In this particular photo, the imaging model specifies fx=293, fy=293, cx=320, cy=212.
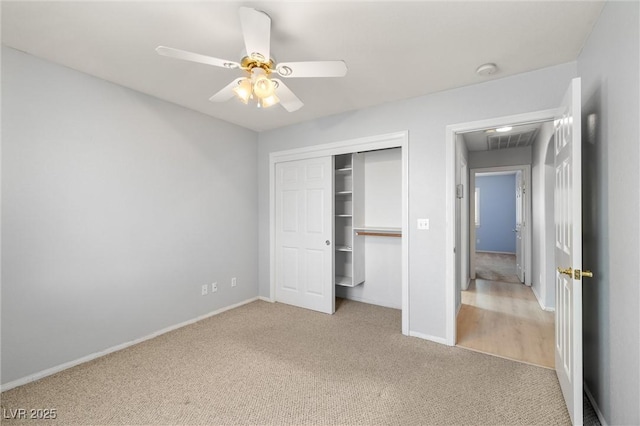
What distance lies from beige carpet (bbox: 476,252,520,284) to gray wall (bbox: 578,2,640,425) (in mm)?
3766

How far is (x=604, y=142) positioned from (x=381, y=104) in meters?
1.91

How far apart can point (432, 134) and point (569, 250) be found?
5.00ft

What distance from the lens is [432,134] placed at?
285cm

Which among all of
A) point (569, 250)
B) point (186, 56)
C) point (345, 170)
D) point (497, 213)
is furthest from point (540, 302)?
point (497, 213)

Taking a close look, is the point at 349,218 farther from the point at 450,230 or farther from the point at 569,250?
the point at 569,250

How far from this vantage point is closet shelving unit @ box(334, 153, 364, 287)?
3927 millimetres

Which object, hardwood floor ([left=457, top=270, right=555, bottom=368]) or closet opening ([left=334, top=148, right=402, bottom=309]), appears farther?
closet opening ([left=334, top=148, right=402, bottom=309])

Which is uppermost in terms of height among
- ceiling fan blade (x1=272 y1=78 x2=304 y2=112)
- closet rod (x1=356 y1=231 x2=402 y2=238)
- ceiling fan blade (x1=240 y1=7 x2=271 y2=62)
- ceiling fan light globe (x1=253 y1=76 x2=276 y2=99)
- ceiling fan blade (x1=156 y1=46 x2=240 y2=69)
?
ceiling fan blade (x1=240 y1=7 x2=271 y2=62)

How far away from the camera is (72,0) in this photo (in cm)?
164

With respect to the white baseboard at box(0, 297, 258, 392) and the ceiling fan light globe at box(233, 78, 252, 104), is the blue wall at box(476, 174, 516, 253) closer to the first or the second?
the white baseboard at box(0, 297, 258, 392)

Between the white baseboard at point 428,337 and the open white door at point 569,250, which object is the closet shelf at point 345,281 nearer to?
the white baseboard at point 428,337

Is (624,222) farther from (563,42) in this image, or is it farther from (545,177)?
(545,177)

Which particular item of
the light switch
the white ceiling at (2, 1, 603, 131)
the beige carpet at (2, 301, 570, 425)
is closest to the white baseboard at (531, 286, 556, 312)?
the beige carpet at (2, 301, 570, 425)

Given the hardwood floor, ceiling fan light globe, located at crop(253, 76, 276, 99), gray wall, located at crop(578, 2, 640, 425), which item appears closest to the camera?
gray wall, located at crop(578, 2, 640, 425)
